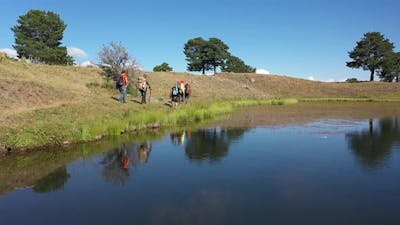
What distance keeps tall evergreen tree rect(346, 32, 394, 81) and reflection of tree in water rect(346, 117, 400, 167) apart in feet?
201

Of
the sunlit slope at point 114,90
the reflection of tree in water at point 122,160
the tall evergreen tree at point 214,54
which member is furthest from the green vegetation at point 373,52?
the reflection of tree in water at point 122,160

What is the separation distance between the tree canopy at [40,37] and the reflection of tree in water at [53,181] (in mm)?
59314

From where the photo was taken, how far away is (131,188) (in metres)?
11.1

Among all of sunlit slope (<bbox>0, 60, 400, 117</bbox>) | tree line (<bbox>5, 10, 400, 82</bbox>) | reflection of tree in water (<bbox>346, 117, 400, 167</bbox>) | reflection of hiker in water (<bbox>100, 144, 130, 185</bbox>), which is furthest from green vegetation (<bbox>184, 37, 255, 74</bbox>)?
reflection of hiker in water (<bbox>100, 144, 130, 185</bbox>)

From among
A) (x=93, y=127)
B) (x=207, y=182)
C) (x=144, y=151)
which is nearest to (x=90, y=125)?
(x=93, y=127)

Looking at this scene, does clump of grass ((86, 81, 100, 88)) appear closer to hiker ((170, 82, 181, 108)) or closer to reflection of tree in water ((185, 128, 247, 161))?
hiker ((170, 82, 181, 108))

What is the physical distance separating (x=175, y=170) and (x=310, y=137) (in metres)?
10.0

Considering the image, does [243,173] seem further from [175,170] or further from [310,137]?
[310,137]

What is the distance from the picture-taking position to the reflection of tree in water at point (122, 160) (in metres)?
12.6

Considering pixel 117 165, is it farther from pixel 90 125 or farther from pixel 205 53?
pixel 205 53

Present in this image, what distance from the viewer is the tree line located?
6662 cm

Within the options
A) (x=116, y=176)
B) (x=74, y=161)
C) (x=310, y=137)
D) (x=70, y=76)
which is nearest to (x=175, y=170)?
(x=116, y=176)

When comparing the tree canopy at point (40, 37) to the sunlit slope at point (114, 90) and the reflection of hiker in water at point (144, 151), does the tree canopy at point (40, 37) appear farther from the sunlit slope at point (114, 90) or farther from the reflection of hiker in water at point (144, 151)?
the reflection of hiker in water at point (144, 151)

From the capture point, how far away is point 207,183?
11539mm
